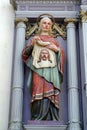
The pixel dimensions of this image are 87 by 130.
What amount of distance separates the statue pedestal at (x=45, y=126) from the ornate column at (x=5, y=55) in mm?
436

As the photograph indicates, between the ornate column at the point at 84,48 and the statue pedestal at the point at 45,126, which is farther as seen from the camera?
the ornate column at the point at 84,48

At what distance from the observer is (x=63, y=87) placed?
21.0 feet

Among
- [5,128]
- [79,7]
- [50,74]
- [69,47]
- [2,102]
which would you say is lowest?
[5,128]

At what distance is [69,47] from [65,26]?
502mm

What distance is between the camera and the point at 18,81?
247 inches

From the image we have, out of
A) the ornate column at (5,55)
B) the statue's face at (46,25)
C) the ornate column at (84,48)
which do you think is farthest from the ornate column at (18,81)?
the ornate column at (84,48)

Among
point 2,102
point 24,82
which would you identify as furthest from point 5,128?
point 24,82

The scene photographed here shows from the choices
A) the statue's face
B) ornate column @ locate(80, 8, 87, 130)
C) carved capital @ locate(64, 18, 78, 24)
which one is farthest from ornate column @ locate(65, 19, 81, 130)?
the statue's face

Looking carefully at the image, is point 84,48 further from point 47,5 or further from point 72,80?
point 47,5

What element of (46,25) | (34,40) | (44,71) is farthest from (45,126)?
(46,25)

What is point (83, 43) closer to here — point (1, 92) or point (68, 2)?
point (68, 2)

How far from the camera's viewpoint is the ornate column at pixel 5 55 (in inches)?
241

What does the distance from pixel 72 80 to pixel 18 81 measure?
2.69 feet

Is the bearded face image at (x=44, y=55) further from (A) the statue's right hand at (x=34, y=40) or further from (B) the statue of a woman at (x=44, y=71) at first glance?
(A) the statue's right hand at (x=34, y=40)
